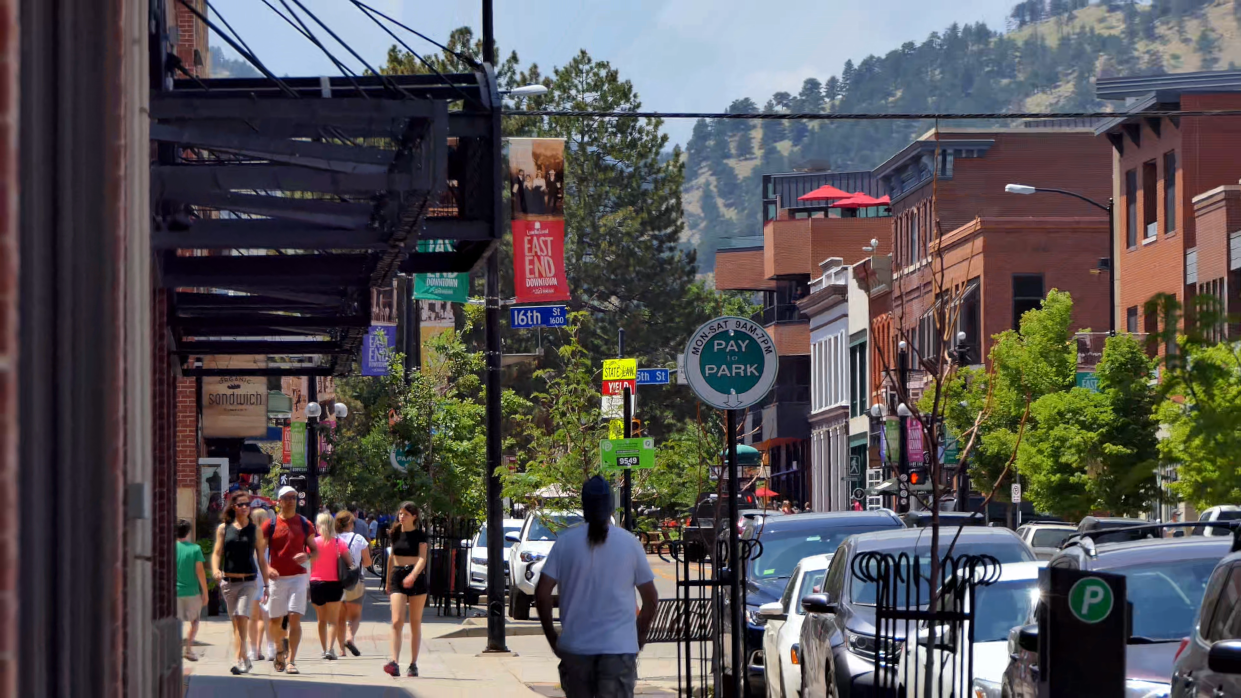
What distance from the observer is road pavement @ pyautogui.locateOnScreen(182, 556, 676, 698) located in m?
17.5

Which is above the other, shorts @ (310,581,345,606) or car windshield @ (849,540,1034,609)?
car windshield @ (849,540,1034,609)

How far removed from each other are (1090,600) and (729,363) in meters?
5.18

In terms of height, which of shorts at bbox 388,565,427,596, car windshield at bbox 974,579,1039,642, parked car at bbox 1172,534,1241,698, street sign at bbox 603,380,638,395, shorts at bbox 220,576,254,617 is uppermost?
street sign at bbox 603,380,638,395

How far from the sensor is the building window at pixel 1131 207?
56.7 m

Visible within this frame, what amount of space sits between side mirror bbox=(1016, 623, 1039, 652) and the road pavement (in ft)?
24.7

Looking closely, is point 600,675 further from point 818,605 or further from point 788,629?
point 788,629

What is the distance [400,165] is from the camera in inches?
422

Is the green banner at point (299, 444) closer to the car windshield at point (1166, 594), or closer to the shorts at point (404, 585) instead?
the shorts at point (404, 585)

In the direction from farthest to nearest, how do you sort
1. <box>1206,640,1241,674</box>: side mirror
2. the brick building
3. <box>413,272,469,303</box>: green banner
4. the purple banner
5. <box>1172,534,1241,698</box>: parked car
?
1. the brick building
2. the purple banner
3. <box>413,272,469,303</box>: green banner
4. <box>1172,534,1241,698</box>: parked car
5. <box>1206,640,1241,674</box>: side mirror

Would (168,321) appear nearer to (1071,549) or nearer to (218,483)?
(1071,549)

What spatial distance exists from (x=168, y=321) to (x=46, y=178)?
33.8 feet

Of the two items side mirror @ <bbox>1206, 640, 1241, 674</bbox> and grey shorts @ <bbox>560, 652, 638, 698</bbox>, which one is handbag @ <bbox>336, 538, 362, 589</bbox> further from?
side mirror @ <bbox>1206, 640, 1241, 674</bbox>

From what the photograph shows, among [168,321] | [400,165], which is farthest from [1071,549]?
[168,321]

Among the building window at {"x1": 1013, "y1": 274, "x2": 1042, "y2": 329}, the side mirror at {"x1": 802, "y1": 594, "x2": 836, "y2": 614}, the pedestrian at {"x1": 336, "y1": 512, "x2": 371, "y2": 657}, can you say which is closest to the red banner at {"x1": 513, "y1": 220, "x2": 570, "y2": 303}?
the pedestrian at {"x1": 336, "y1": 512, "x2": 371, "y2": 657}
